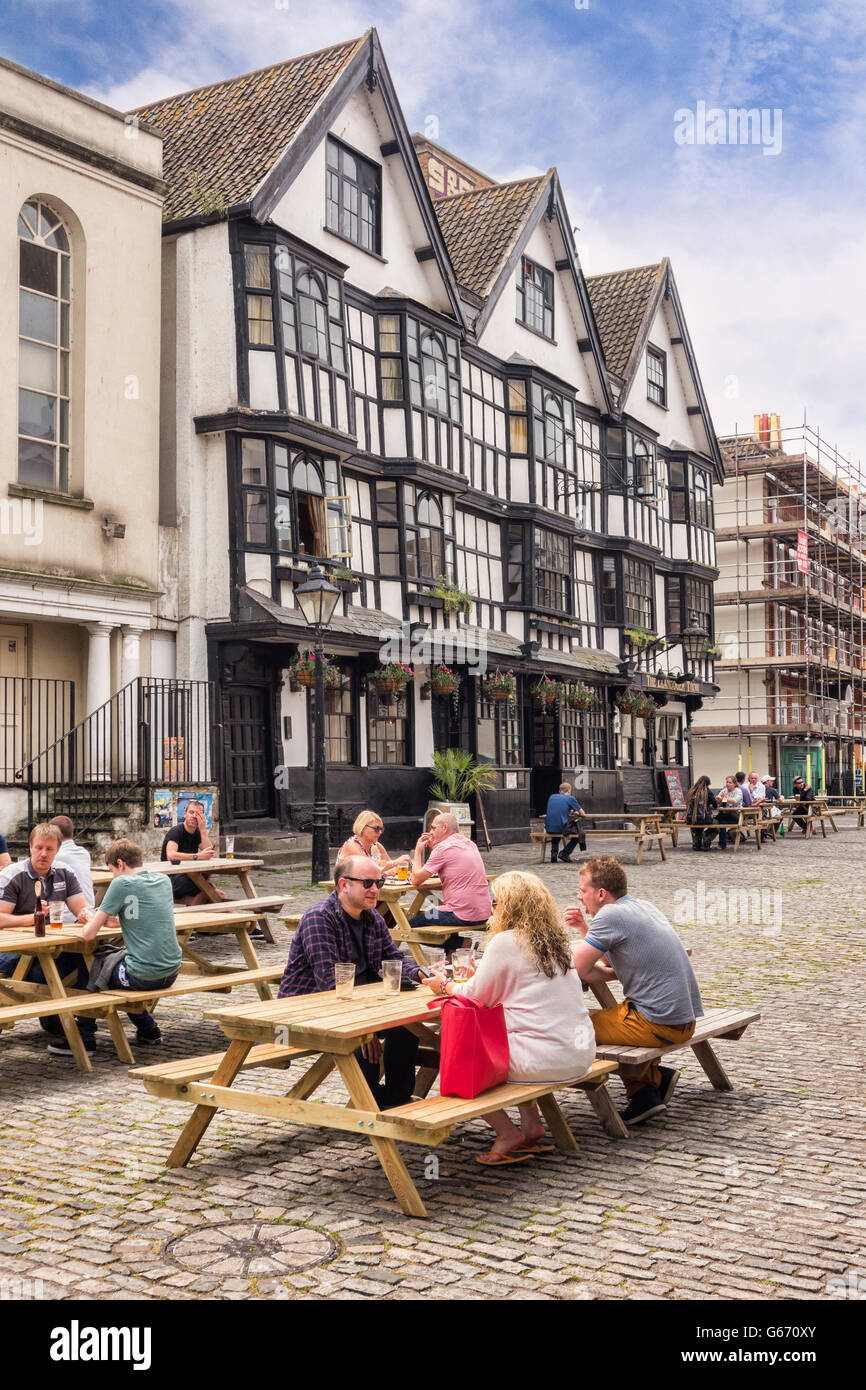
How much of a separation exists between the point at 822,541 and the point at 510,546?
24921 mm

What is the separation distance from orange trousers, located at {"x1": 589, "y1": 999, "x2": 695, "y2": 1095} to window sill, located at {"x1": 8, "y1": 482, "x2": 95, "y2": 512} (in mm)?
14729

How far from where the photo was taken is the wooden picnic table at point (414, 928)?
10562mm

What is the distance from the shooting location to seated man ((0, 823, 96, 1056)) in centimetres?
876

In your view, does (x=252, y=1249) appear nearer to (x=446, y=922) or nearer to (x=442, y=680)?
(x=446, y=922)

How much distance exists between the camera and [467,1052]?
223 inches

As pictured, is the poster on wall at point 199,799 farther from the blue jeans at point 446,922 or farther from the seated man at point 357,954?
the seated man at point 357,954

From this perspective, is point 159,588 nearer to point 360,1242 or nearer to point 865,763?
point 360,1242

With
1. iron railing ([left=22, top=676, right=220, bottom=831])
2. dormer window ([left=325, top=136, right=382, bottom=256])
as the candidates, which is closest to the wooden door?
iron railing ([left=22, top=676, right=220, bottom=831])

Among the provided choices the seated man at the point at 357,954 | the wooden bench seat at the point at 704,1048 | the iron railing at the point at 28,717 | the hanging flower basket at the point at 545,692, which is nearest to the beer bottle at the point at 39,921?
the seated man at the point at 357,954

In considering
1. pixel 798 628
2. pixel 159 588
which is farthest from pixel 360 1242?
pixel 798 628

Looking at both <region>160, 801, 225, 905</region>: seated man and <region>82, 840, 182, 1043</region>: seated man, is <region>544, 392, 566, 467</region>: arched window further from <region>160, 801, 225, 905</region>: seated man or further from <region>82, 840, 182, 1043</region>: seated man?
<region>82, 840, 182, 1043</region>: seated man

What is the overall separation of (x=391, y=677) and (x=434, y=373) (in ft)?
22.8

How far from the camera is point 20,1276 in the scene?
4625mm
